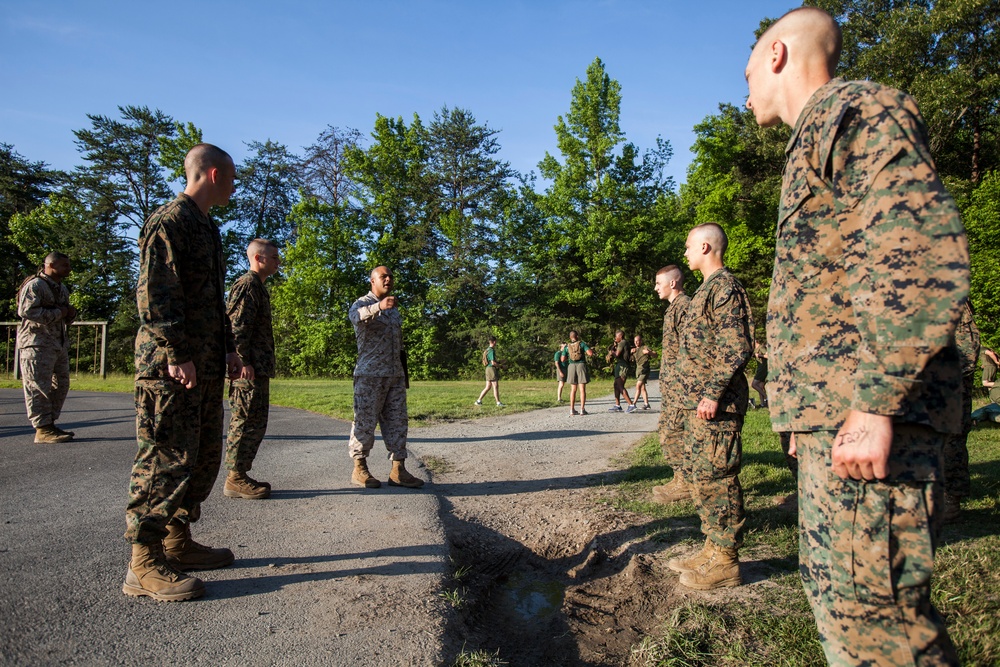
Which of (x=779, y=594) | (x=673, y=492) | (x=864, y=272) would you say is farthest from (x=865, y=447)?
(x=673, y=492)

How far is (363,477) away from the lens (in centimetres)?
602

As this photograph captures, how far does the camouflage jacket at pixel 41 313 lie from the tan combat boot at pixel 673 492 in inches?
308

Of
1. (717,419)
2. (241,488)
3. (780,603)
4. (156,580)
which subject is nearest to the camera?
(156,580)

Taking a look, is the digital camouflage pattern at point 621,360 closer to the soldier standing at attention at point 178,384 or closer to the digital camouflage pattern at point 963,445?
the digital camouflage pattern at point 963,445

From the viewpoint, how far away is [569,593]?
12.9ft

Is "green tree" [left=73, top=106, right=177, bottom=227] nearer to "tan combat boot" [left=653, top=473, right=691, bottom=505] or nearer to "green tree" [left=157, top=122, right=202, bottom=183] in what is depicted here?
"green tree" [left=157, top=122, right=202, bottom=183]

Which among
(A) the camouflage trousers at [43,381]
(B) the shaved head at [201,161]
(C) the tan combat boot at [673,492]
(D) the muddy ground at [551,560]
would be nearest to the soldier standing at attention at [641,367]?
(D) the muddy ground at [551,560]

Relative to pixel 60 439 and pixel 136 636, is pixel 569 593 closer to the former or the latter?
pixel 136 636

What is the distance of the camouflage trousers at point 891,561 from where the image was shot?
1640 millimetres

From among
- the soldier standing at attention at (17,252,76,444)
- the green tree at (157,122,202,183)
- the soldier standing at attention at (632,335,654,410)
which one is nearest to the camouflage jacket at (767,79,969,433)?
the soldier standing at attention at (17,252,76,444)

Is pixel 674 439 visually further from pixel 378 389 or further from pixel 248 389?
pixel 248 389

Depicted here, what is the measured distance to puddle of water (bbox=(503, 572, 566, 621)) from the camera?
12.6 ft

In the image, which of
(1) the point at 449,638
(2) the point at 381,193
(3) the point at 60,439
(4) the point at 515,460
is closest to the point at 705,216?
(2) the point at 381,193

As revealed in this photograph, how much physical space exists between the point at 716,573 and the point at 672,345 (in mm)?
2851
